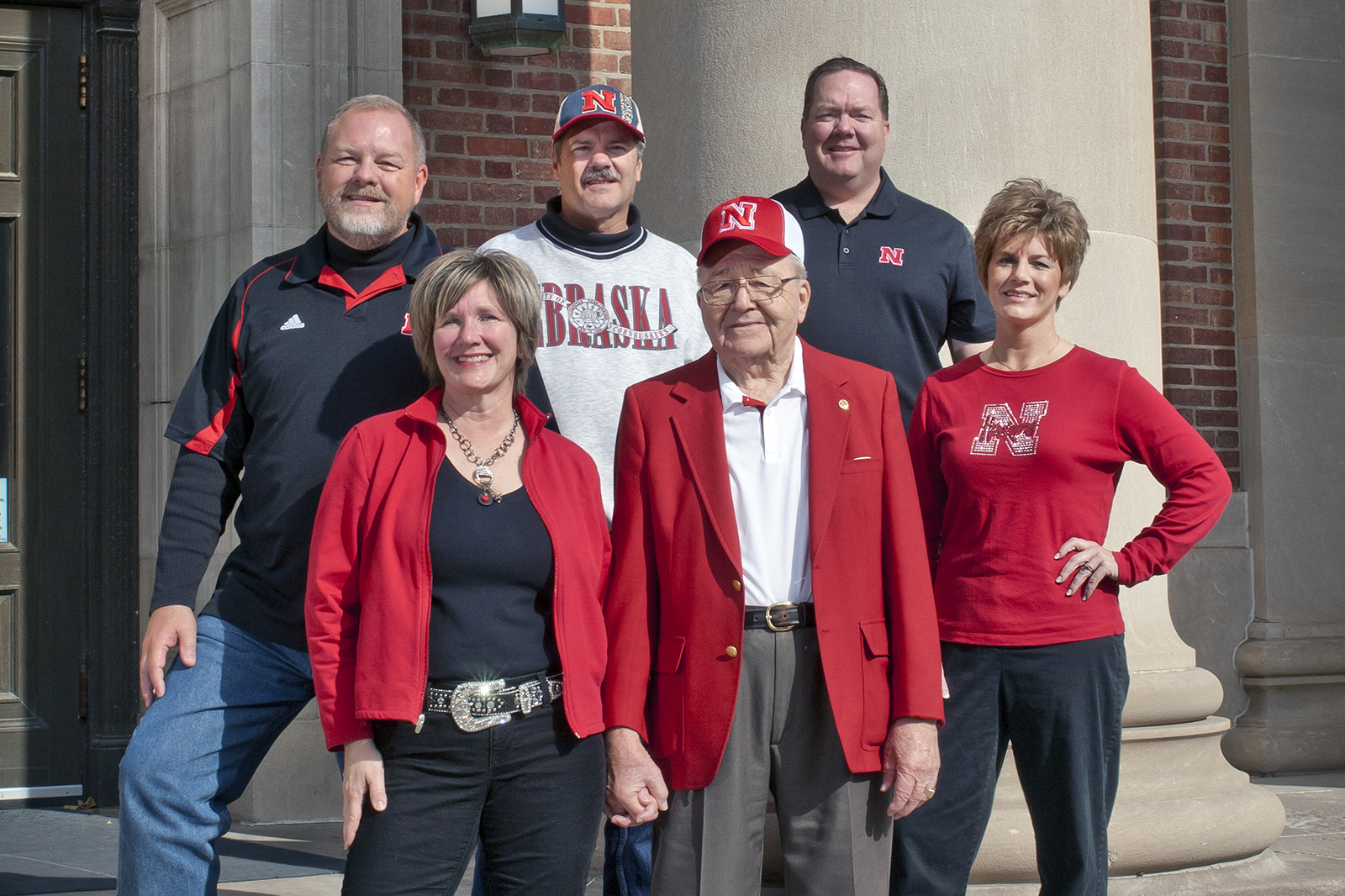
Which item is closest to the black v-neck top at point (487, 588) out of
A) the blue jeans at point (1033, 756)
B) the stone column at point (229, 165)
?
the blue jeans at point (1033, 756)

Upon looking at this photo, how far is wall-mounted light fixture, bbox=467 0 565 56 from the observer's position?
18.6 ft

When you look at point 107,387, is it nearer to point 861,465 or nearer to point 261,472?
point 261,472

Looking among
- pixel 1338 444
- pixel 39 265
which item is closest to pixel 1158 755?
pixel 1338 444

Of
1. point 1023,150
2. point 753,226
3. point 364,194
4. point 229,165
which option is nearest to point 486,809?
point 753,226

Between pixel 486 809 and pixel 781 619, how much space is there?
64cm

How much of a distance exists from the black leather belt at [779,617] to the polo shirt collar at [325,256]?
1060mm

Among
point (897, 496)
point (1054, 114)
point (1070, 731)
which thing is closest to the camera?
point (897, 496)

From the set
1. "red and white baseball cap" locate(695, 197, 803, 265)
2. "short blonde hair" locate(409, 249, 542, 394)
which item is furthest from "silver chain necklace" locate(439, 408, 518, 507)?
"red and white baseball cap" locate(695, 197, 803, 265)

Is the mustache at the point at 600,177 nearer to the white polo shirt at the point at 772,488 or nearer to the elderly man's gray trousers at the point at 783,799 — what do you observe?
the white polo shirt at the point at 772,488

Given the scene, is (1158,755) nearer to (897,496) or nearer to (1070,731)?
(1070,731)

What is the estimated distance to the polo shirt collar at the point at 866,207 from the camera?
3.31 metres

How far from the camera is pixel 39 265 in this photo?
18.4ft

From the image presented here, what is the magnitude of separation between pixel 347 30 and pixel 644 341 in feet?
9.90

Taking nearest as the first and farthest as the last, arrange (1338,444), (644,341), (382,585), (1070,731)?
(382,585) < (1070,731) < (644,341) < (1338,444)
